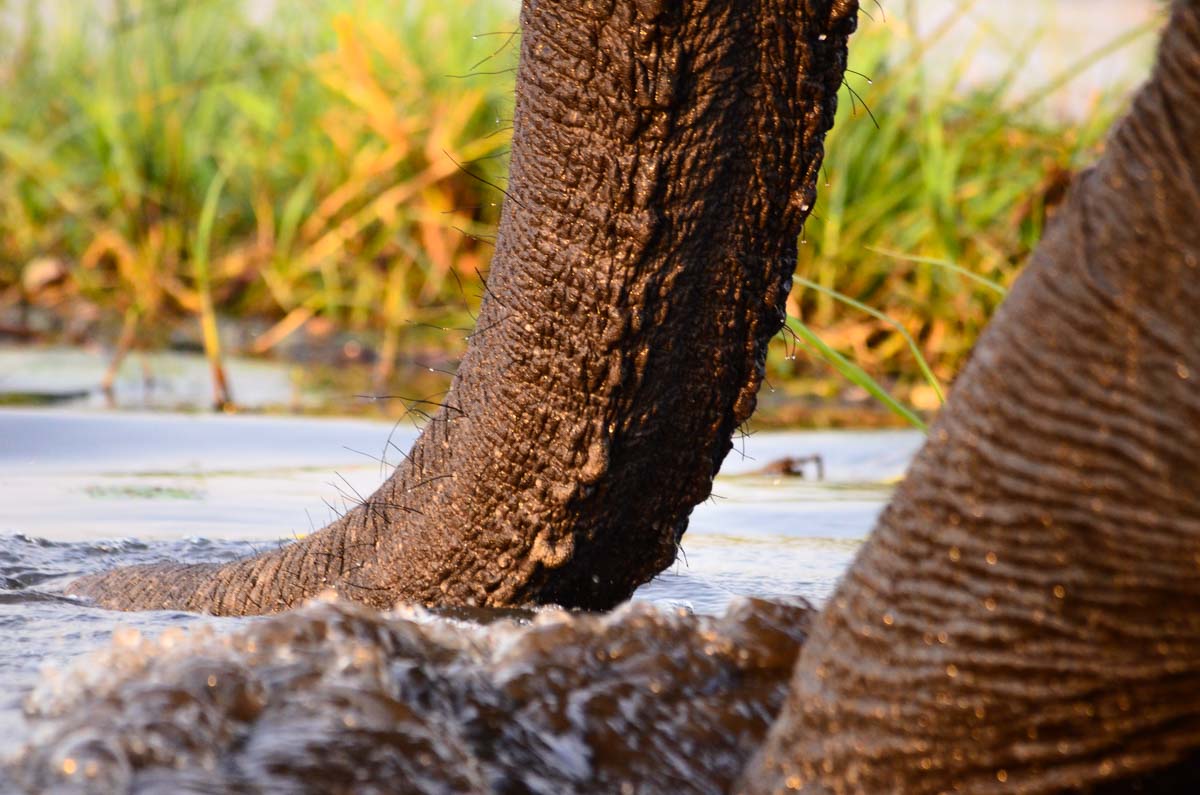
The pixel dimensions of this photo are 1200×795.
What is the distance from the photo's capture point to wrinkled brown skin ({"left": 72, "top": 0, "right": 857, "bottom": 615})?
1.87 meters

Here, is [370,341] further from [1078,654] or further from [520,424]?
[1078,654]

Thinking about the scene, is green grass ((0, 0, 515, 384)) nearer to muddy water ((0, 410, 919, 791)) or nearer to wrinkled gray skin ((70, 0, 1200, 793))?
wrinkled gray skin ((70, 0, 1200, 793))

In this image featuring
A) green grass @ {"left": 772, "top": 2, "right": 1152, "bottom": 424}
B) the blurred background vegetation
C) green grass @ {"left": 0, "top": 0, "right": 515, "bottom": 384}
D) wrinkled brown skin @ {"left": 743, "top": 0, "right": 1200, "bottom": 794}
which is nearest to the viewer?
wrinkled brown skin @ {"left": 743, "top": 0, "right": 1200, "bottom": 794}

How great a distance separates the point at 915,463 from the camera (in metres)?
1.38

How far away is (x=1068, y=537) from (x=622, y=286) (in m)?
0.76

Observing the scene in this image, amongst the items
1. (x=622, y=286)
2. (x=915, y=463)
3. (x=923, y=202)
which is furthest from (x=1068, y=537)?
(x=923, y=202)

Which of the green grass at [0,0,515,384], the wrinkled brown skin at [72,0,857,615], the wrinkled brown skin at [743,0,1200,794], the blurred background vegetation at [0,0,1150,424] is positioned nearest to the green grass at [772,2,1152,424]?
the blurred background vegetation at [0,0,1150,424]

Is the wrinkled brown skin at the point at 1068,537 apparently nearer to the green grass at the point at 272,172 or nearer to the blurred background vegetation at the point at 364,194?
the blurred background vegetation at the point at 364,194

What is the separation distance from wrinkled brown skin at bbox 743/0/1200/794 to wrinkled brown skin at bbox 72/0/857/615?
0.60 metres

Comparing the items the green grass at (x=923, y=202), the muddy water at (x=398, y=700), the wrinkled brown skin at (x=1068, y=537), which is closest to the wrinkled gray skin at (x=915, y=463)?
the wrinkled brown skin at (x=1068, y=537)

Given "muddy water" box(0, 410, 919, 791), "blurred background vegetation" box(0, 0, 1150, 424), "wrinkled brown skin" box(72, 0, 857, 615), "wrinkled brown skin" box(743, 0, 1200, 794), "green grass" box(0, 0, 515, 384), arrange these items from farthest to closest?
"green grass" box(0, 0, 515, 384) → "blurred background vegetation" box(0, 0, 1150, 424) → "wrinkled brown skin" box(72, 0, 857, 615) → "muddy water" box(0, 410, 919, 791) → "wrinkled brown skin" box(743, 0, 1200, 794)

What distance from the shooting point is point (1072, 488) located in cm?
124

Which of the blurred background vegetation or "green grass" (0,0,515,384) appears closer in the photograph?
the blurred background vegetation

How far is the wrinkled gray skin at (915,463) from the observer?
123cm
